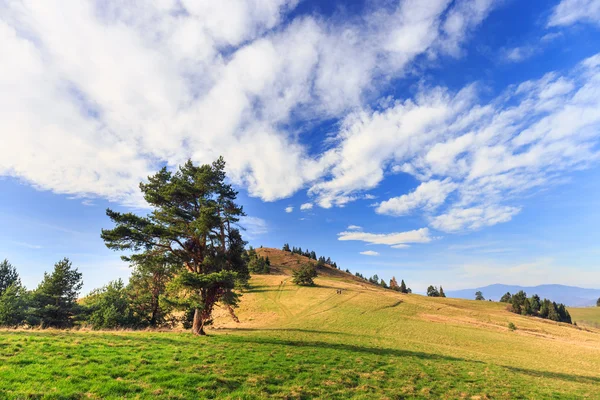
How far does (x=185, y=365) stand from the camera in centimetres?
1312

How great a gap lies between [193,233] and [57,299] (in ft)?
73.7

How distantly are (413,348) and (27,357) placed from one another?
98.7ft

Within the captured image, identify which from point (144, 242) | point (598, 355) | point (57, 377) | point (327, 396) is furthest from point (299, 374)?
point (598, 355)

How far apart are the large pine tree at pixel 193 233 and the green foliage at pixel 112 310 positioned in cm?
1050

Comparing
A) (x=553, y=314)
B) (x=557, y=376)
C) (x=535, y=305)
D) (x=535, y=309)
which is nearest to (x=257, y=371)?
(x=557, y=376)

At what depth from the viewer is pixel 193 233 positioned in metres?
25.0

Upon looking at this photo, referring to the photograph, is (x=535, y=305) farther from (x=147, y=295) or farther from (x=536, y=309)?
(x=147, y=295)

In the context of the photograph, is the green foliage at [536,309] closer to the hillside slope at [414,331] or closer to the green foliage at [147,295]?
the hillside slope at [414,331]

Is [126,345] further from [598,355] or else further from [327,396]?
[598,355]

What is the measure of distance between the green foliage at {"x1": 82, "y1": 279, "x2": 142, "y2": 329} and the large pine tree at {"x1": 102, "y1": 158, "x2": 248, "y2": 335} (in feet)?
34.5

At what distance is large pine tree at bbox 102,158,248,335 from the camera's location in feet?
75.3

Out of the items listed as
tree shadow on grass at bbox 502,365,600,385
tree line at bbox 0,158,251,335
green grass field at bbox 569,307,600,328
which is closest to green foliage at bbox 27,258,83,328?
tree line at bbox 0,158,251,335

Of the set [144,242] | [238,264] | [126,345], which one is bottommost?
[126,345]

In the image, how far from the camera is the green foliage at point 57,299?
30.5 metres
